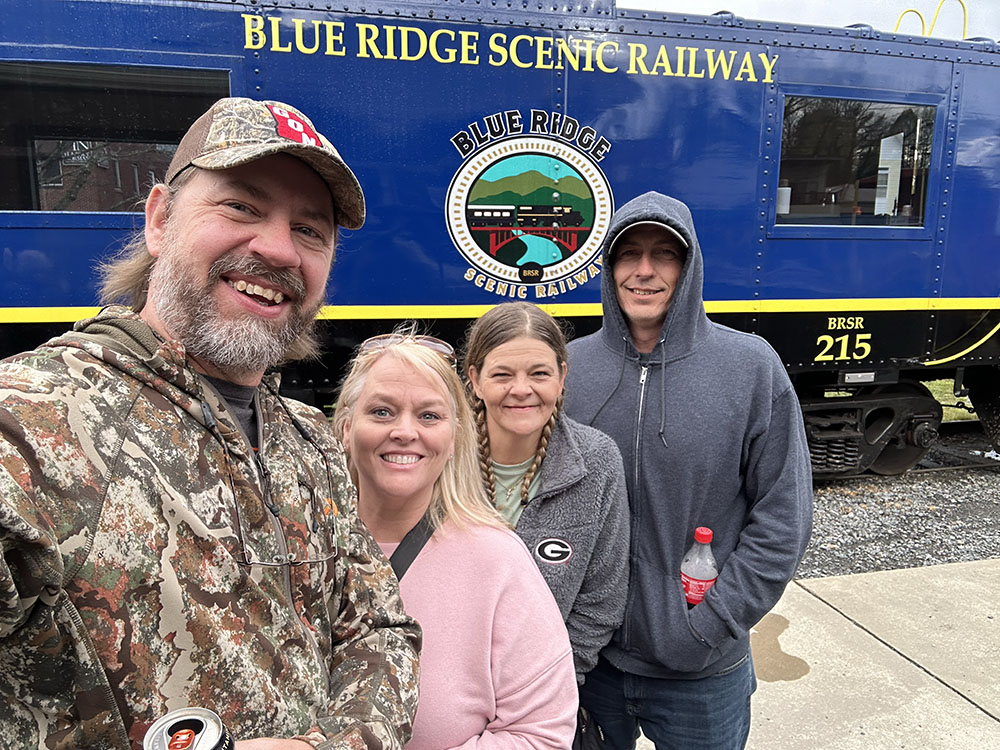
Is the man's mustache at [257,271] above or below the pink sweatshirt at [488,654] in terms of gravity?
above

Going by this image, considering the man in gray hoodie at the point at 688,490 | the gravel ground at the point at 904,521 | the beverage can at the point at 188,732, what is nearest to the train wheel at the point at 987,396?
the gravel ground at the point at 904,521

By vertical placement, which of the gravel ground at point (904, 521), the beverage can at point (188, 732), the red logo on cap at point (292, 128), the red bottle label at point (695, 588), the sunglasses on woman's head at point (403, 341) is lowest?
the gravel ground at point (904, 521)

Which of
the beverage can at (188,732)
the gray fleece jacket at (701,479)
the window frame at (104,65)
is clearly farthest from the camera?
the window frame at (104,65)

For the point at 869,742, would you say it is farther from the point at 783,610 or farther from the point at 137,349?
the point at 137,349

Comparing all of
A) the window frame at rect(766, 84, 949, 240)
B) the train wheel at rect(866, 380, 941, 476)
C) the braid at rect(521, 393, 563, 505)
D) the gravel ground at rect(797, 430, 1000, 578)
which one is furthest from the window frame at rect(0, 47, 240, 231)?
the train wheel at rect(866, 380, 941, 476)

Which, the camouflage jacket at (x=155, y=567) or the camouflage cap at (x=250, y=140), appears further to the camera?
the camouflage cap at (x=250, y=140)

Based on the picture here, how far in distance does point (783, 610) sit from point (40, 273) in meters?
4.56

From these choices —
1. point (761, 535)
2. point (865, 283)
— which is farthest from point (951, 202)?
point (761, 535)

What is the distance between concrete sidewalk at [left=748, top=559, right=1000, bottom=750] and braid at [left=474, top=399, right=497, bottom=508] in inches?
66.0

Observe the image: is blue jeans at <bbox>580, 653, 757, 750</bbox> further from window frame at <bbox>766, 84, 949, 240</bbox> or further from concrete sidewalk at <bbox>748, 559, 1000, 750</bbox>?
window frame at <bbox>766, 84, 949, 240</bbox>

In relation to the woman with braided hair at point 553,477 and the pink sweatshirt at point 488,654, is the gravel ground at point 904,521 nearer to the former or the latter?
the woman with braided hair at point 553,477

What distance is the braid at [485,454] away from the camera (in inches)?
69.0

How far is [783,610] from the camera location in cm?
346

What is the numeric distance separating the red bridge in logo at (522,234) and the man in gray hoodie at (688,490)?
2.49 m
